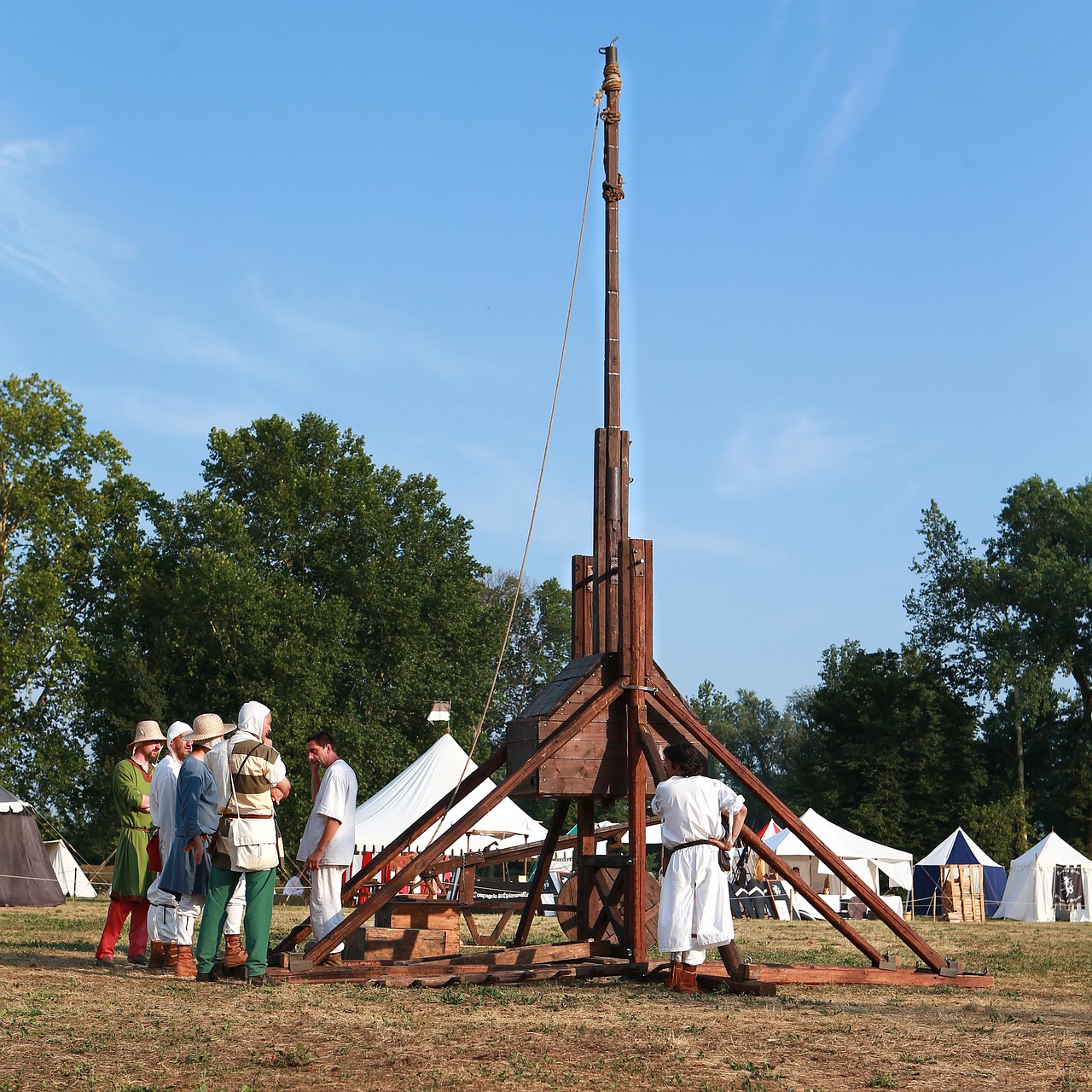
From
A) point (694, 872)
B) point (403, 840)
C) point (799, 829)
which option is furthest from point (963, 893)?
point (694, 872)

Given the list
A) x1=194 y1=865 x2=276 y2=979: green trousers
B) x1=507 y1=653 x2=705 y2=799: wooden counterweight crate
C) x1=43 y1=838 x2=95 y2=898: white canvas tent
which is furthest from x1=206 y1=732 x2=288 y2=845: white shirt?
x1=43 y1=838 x2=95 y2=898: white canvas tent

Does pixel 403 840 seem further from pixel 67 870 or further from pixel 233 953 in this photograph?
pixel 67 870

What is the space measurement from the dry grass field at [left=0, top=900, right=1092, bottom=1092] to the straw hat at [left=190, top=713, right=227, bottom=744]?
158 centimetres

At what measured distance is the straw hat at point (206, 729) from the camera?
9.21 meters

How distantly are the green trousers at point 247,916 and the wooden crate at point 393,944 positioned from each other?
135 centimetres

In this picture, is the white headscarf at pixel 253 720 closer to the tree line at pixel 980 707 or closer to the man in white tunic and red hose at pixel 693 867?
the man in white tunic and red hose at pixel 693 867

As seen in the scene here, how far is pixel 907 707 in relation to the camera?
160ft

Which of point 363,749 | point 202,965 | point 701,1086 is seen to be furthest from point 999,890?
point 701,1086

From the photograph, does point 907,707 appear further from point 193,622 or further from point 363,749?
point 193,622

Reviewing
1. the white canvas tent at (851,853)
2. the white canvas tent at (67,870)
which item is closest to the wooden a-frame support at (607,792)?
the white canvas tent at (851,853)

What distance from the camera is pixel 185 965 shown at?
8859mm

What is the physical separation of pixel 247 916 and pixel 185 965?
80 cm

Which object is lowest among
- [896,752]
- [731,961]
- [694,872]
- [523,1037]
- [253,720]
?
[523,1037]

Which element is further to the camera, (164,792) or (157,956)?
(164,792)
